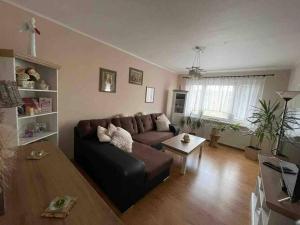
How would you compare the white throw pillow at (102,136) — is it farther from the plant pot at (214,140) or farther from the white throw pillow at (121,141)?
the plant pot at (214,140)

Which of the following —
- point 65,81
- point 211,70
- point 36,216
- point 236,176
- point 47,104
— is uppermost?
point 211,70

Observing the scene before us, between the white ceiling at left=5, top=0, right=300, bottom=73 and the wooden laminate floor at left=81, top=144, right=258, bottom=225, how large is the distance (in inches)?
93.4

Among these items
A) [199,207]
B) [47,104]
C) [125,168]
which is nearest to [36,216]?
[125,168]

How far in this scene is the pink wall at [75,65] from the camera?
1.80m

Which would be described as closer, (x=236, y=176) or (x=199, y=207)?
(x=199, y=207)

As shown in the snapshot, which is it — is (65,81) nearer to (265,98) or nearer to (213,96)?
(213,96)

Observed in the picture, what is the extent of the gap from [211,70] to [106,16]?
3.61 metres

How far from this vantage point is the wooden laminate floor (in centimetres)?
164

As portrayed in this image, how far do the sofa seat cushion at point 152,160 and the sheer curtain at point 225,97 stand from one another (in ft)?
9.99

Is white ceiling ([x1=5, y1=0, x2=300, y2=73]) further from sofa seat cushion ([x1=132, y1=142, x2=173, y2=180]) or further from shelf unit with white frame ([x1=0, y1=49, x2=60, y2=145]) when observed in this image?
sofa seat cushion ([x1=132, y1=142, x2=173, y2=180])

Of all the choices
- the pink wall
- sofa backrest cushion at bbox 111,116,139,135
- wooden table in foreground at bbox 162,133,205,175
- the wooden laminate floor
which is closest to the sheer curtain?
the wooden laminate floor

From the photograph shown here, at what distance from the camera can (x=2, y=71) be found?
1372mm

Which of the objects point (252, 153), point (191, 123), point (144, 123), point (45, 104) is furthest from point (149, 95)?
point (252, 153)

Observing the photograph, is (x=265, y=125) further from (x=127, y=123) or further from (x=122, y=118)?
(x=122, y=118)
